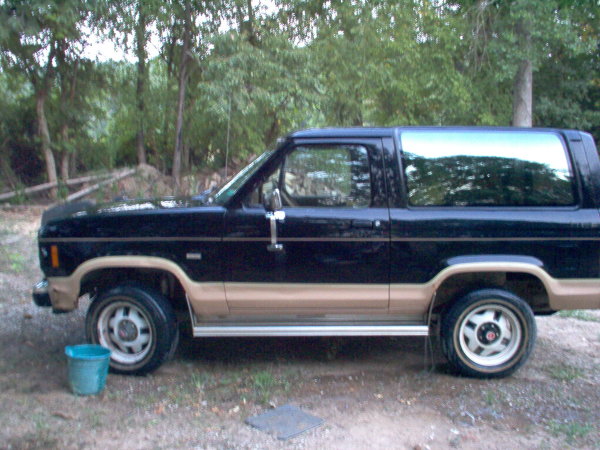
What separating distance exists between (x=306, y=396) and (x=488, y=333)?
5.19 ft

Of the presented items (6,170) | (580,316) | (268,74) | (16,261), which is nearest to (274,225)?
(580,316)

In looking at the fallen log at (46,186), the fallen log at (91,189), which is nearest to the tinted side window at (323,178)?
the fallen log at (91,189)

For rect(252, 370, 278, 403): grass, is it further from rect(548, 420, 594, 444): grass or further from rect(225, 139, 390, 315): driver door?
rect(548, 420, 594, 444): grass

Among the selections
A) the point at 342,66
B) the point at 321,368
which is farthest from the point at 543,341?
the point at 342,66

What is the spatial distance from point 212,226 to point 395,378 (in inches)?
77.5

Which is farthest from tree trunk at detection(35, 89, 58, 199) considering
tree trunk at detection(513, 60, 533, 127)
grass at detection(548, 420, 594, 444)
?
grass at detection(548, 420, 594, 444)

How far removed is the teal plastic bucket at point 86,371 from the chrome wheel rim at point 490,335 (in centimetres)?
283

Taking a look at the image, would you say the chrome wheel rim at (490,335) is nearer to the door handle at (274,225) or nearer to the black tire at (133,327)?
the door handle at (274,225)

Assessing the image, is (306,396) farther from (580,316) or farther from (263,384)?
(580,316)

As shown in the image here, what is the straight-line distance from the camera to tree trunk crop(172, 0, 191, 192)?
1623cm

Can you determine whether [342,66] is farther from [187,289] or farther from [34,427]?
[34,427]

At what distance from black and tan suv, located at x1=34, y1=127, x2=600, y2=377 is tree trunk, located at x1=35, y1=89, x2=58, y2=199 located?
12612 mm

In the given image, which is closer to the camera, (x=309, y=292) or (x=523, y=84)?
(x=309, y=292)

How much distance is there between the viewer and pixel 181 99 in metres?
17.0
